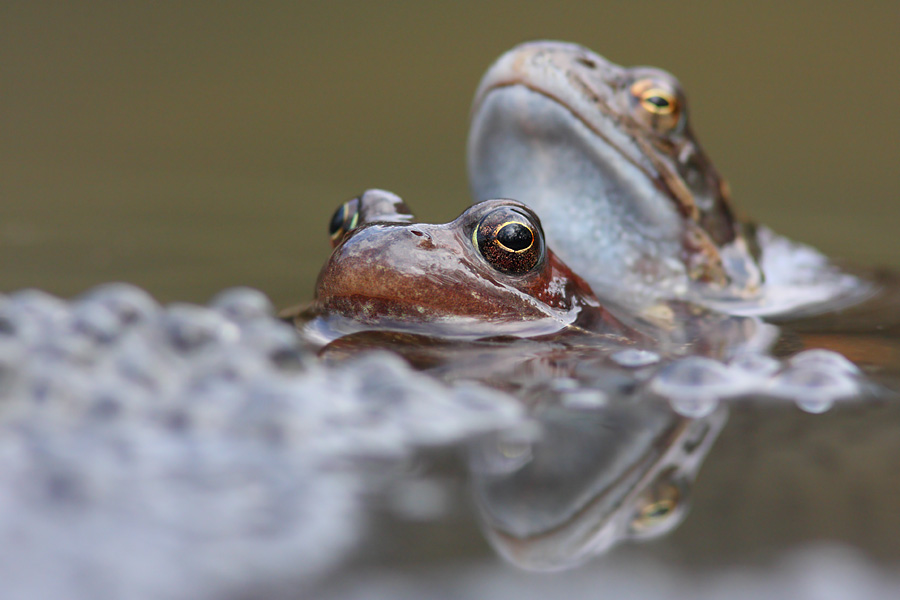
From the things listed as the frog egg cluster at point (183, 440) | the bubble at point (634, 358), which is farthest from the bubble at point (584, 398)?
the bubble at point (634, 358)

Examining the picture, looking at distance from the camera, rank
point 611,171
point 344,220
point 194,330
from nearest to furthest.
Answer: point 194,330, point 344,220, point 611,171

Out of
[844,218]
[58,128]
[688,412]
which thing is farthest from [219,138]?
[688,412]

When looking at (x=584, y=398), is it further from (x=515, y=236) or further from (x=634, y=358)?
(x=515, y=236)

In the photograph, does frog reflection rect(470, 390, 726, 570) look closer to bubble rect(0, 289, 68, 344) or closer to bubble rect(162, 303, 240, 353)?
bubble rect(162, 303, 240, 353)

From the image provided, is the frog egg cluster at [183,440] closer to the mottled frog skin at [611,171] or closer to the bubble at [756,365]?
the bubble at [756,365]

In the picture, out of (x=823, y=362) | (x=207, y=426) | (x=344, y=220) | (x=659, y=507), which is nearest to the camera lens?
(x=659, y=507)

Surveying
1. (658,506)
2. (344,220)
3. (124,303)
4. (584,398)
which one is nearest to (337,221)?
(344,220)
